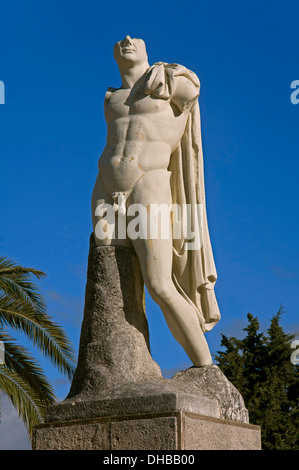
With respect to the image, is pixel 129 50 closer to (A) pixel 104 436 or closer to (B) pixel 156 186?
(B) pixel 156 186

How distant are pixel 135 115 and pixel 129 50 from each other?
69 centimetres

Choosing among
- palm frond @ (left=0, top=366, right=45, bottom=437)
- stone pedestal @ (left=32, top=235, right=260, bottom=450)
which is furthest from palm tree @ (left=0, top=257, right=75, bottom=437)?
stone pedestal @ (left=32, top=235, right=260, bottom=450)

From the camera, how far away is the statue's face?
7359 mm

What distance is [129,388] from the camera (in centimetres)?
634

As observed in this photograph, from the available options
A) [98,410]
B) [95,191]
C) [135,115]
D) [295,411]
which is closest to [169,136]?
[135,115]

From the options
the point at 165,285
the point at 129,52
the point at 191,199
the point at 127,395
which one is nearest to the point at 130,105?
the point at 129,52

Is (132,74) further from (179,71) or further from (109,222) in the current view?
(109,222)

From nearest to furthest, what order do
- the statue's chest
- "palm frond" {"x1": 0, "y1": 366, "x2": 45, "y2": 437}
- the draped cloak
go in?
the statue's chest, the draped cloak, "palm frond" {"x1": 0, "y1": 366, "x2": 45, "y2": 437}

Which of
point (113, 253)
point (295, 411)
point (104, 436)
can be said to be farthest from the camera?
point (295, 411)

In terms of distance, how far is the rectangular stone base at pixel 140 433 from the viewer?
598cm

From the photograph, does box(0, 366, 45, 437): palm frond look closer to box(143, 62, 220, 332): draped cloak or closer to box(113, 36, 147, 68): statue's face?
box(143, 62, 220, 332): draped cloak

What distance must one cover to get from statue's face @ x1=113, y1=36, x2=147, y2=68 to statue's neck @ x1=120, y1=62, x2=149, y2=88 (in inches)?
1.8

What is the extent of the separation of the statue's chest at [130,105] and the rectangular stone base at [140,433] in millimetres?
2664

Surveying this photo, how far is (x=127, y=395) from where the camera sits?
6266 mm
